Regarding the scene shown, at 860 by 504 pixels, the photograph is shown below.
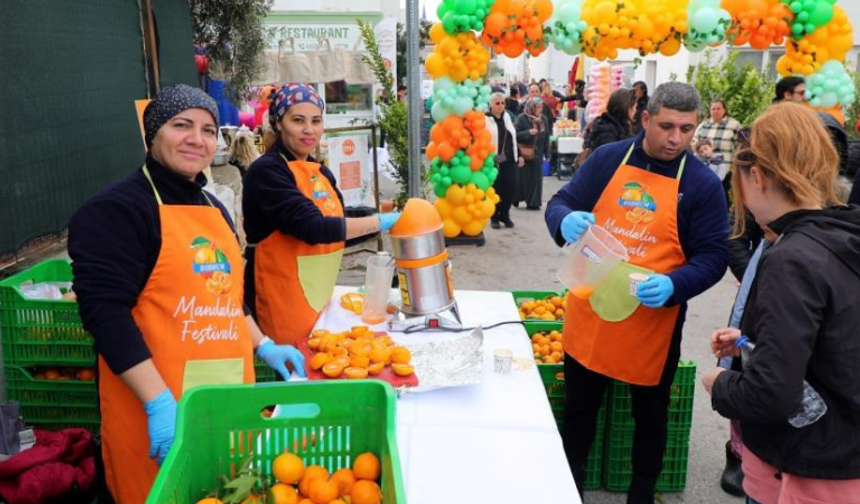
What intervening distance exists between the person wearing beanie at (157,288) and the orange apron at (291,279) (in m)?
0.71

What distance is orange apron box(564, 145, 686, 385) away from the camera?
109 inches

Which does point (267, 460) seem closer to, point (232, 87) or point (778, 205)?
point (778, 205)

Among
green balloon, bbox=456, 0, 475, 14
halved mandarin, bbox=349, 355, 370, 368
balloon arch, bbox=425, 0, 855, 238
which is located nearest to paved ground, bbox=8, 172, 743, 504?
balloon arch, bbox=425, 0, 855, 238

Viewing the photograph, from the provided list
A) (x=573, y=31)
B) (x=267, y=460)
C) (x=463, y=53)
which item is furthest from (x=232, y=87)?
(x=267, y=460)

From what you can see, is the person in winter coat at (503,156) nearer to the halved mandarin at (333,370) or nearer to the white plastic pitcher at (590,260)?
the white plastic pitcher at (590,260)

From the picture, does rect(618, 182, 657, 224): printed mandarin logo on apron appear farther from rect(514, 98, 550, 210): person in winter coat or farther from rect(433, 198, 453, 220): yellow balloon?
rect(514, 98, 550, 210): person in winter coat

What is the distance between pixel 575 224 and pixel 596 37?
5283mm

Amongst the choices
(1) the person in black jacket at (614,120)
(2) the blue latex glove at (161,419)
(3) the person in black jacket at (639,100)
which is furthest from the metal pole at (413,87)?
(3) the person in black jacket at (639,100)

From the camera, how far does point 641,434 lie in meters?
2.96

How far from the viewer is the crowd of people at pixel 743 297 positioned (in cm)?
167

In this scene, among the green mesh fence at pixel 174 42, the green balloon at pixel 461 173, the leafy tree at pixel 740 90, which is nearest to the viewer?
the green mesh fence at pixel 174 42

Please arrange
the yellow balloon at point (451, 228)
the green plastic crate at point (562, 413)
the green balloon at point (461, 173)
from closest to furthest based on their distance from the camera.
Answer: the green plastic crate at point (562, 413) < the green balloon at point (461, 173) < the yellow balloon at point (451, 228)

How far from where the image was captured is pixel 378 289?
2.99 meters

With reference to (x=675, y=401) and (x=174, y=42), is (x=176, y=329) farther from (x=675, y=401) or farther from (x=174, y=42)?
(x=174, y=42)
